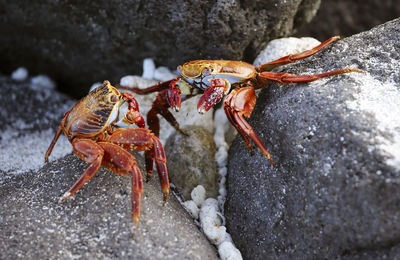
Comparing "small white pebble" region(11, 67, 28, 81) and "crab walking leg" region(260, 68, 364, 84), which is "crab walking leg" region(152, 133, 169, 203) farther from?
"small white pebble" region(11, 67, 28, 81)

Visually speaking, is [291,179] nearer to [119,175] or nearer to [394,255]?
[394,255]

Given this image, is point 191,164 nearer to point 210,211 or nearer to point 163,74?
point 210,211

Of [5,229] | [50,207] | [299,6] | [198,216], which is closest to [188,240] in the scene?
[198,216]

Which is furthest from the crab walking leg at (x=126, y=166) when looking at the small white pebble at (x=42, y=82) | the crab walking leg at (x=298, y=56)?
the small white pebble at (x=42, y=82)

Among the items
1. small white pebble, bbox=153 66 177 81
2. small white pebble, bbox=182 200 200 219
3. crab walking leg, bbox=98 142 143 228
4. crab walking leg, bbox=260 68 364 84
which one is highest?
crab walking leg, bbox=260 68 364 84

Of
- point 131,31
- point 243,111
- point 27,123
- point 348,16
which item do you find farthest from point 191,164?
point 348,16

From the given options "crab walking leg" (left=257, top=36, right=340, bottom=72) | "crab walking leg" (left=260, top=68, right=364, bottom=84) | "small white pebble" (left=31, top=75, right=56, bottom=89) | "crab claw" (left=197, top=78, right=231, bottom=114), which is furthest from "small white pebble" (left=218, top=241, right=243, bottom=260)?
"small white pebble" (left=31, top=75, right=56, bottom=89)

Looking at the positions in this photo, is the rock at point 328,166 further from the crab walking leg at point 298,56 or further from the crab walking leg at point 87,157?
the crab walking leg at point 87,157
